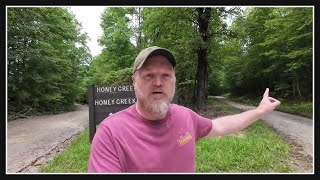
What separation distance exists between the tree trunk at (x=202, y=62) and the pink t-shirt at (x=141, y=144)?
995 centimetres

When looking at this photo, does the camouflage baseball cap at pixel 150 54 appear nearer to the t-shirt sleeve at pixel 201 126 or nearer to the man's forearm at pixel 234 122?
the t-shirt sleeve at pixel 201 126

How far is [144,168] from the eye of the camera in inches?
61.7

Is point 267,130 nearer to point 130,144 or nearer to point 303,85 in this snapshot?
point 130,144

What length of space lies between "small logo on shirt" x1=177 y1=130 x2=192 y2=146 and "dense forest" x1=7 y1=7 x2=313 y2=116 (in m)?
8.84

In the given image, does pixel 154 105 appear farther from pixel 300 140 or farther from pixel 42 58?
pixel 42 58

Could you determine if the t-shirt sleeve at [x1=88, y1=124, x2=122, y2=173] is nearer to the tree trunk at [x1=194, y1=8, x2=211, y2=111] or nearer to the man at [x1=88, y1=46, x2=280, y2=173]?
the man at [x1=88, y1=46, x2=280, y2=173]

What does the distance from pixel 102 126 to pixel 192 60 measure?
36.2 feet

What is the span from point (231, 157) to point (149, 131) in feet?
14.2

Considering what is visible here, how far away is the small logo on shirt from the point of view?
5.61ft

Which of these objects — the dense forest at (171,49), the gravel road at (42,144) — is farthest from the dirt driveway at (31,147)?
the dense forest at (171,49)

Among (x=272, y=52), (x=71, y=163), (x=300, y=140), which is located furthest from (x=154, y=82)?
(x=272, y=52)

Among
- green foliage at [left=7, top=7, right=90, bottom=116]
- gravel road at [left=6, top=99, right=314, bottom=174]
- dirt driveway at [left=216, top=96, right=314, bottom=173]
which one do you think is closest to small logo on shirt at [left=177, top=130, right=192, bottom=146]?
dirt driveway at [left=216, top=96, right=314, bottom=173]

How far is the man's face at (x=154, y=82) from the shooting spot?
1658 millimetres

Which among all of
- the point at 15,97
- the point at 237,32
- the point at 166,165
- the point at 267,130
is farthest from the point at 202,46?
the point at 166,165
